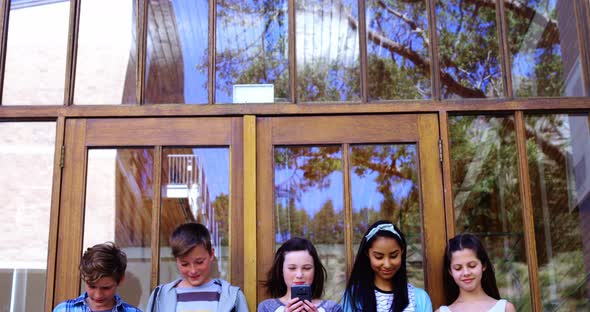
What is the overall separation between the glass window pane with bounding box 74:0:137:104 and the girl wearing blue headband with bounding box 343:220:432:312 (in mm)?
1420

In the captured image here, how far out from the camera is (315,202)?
13.1 ft

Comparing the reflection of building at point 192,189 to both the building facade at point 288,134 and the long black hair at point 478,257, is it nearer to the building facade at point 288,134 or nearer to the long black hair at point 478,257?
the building facade at point 288,134

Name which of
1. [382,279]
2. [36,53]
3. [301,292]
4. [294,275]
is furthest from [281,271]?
[36,53]

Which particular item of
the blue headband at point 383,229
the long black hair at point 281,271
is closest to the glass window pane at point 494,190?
the blue headband at point 383,229

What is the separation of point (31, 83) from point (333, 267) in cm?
181

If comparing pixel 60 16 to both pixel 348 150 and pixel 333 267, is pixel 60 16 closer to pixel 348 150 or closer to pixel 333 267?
pixel 348 150

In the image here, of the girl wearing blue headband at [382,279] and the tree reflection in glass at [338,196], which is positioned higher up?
the tree reflection in glass at [338,196]

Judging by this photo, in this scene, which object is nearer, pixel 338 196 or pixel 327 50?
pixel 338 196

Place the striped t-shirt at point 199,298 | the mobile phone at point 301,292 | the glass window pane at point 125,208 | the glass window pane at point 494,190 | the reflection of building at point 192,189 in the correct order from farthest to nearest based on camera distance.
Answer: the glass window pane at point 494,190 → the reflection of building at point 192,189 → the glass window pane at point 125,208 → the striped t-shirt at point 199,298 → the mobile phone at point 301,292

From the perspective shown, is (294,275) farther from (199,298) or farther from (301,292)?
(199,298)

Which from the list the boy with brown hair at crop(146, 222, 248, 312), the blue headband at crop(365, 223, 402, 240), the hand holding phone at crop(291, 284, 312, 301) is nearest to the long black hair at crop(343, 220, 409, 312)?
the blue headband at crop(365, 223, 402, 240)

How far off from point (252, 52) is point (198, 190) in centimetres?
79

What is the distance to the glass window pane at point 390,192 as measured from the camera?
3918 millimetres

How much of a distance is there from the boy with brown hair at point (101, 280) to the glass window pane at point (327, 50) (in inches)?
49.2
